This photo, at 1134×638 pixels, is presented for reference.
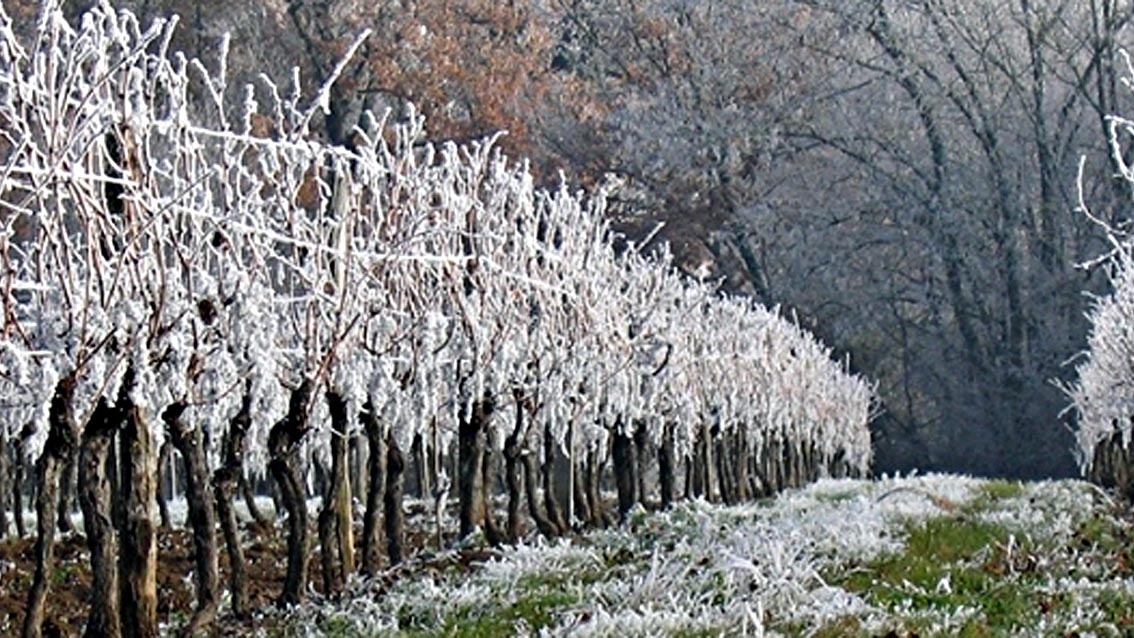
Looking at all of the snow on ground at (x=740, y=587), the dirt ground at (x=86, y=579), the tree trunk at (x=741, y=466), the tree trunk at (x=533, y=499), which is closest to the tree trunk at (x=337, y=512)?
the snow on ground at (x=740, y=587)

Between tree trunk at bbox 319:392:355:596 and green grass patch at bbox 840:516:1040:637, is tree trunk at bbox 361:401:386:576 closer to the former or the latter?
tree trunk at bbox 319:392:355:596

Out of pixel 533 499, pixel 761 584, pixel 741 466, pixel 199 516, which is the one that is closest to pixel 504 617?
pixel 761 584

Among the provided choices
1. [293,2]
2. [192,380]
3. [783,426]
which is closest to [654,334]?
[192,380]

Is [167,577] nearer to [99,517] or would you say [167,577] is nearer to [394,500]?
[394,500]

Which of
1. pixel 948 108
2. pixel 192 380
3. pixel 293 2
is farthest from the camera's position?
pixel 948 108

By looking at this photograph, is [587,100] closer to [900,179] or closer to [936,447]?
[900,179]

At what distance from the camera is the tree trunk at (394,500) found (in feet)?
65.5

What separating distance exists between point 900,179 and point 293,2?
63.8ft

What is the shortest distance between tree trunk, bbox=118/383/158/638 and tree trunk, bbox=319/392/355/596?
387 centimetres

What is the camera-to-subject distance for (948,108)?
58844mm

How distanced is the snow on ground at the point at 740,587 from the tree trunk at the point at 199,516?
31.5 inches

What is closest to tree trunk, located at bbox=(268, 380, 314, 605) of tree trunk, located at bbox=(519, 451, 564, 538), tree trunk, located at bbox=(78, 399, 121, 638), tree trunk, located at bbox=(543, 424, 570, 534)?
tree trunk, located at bbox=(78, 399, 121, 638)

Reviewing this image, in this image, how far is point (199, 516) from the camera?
1552cm

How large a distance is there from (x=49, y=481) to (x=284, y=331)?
8.60m
